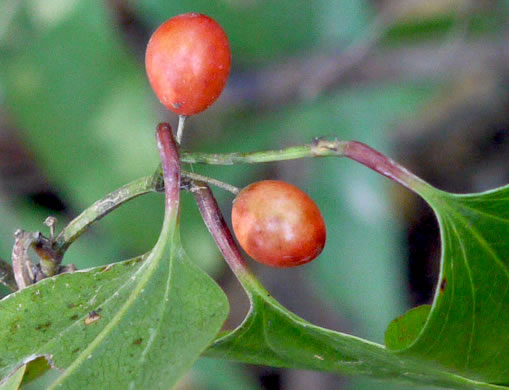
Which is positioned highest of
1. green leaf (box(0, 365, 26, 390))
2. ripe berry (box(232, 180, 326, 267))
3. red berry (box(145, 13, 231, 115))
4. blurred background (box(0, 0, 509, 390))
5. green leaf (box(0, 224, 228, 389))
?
blurred background (box(0, 0, 509, 390))

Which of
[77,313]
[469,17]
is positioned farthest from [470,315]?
[469,17]

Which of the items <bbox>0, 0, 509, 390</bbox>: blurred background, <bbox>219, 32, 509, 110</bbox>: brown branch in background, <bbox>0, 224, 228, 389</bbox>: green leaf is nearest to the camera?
<bbox>0, 224, 228, 389</bbox>: green leaf

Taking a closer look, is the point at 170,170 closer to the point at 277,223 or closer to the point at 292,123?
the point at 277,223

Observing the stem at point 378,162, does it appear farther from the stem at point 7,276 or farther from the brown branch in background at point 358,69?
the brown branch in background at point 358,69

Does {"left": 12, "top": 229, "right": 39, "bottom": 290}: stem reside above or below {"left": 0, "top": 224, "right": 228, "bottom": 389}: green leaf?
above

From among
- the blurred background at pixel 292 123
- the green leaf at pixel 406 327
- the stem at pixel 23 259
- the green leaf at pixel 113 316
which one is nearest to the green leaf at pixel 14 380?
the green leaf at pixel 113 316

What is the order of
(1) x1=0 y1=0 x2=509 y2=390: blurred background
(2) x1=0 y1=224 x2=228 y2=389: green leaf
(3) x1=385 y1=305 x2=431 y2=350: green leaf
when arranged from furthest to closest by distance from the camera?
1. (1) x1=0 y1=0 x2=509 y2=390: blurred background
2. (3) x1=385 y1=305 x2=431 y2=350: green leaf
3. (2) x1=0 y1=224 x2=228 y2=389: green leaf

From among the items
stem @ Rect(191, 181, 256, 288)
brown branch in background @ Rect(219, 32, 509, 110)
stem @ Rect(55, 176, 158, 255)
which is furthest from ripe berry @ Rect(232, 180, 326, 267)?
brown branch in background @ Rect(219, 32, 509, 110)

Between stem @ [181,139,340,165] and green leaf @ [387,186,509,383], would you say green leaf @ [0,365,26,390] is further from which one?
green leaf @ [387,186,509,383]
